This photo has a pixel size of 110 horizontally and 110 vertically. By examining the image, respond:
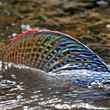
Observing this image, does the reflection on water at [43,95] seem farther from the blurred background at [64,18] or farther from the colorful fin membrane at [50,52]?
the blurred background at [64,18]

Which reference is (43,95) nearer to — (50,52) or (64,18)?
(50,52)

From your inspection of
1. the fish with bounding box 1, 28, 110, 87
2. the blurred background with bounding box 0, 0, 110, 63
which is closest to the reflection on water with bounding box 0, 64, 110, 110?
the fish with bounding box 1, 28, 110, 87

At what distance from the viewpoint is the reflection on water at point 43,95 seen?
4891 mm

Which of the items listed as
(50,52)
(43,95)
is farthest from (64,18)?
(43,95)

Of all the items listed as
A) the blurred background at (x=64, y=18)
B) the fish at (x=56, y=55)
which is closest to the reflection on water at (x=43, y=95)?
the fish at (x=56, y=55)

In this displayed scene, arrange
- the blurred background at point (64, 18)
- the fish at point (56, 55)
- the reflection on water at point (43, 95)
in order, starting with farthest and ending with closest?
the blurred background at point (64, 18) → the fish at point (56, 55) → the reflection on water at point (43, 95)

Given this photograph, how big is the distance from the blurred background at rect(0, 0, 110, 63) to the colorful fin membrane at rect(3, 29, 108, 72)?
1055mm

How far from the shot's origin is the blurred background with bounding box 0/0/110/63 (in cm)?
793

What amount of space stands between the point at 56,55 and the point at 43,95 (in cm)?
79

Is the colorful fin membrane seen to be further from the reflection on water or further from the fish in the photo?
the reflection on water

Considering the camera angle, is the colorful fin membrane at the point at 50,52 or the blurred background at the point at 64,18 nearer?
the colorful fin membrane at the point at 50,52

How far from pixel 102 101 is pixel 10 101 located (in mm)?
859

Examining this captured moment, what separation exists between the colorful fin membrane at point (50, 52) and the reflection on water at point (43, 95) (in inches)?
5.8

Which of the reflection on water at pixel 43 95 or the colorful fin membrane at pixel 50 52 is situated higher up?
the colorful fin membrane at pixel 50 52
